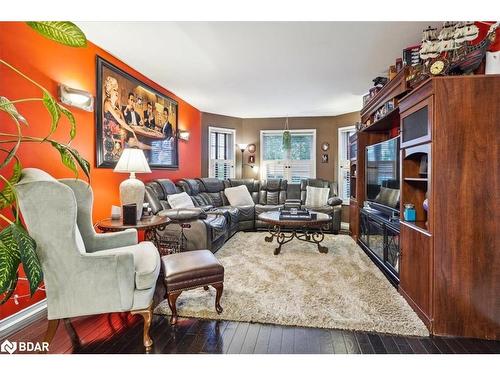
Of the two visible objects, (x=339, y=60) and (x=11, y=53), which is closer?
(x=11, y=53)

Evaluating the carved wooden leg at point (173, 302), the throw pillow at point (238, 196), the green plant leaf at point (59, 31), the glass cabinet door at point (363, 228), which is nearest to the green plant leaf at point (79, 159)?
the green plant leaf at point (59, 31)

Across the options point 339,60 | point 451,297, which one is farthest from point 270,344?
point 339,60

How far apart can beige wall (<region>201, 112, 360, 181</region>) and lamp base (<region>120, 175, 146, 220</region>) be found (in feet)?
10.5

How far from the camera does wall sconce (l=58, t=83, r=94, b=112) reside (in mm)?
2311

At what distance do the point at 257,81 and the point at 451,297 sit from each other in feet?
11.4

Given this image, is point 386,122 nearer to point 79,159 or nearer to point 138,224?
point 138,224

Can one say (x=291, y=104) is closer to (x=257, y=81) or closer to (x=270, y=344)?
(x=257, y=81)

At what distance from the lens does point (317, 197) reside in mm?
5363

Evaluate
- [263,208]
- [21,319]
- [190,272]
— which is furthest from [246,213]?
[21,319]

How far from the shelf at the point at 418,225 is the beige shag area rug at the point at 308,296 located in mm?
682

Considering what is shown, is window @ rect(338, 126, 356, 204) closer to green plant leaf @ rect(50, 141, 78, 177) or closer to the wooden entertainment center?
the wooden entertainment center

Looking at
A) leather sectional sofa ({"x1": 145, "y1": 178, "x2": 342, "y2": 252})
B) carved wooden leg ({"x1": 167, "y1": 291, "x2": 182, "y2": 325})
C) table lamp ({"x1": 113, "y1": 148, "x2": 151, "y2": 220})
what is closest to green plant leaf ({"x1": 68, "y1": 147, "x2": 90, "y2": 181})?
carved wooden leg ({"x1": 167, "y1": 291, "x2": 182, "y2": 325})

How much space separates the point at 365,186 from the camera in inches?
156

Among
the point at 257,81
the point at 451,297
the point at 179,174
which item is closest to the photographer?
the point at 451,297
